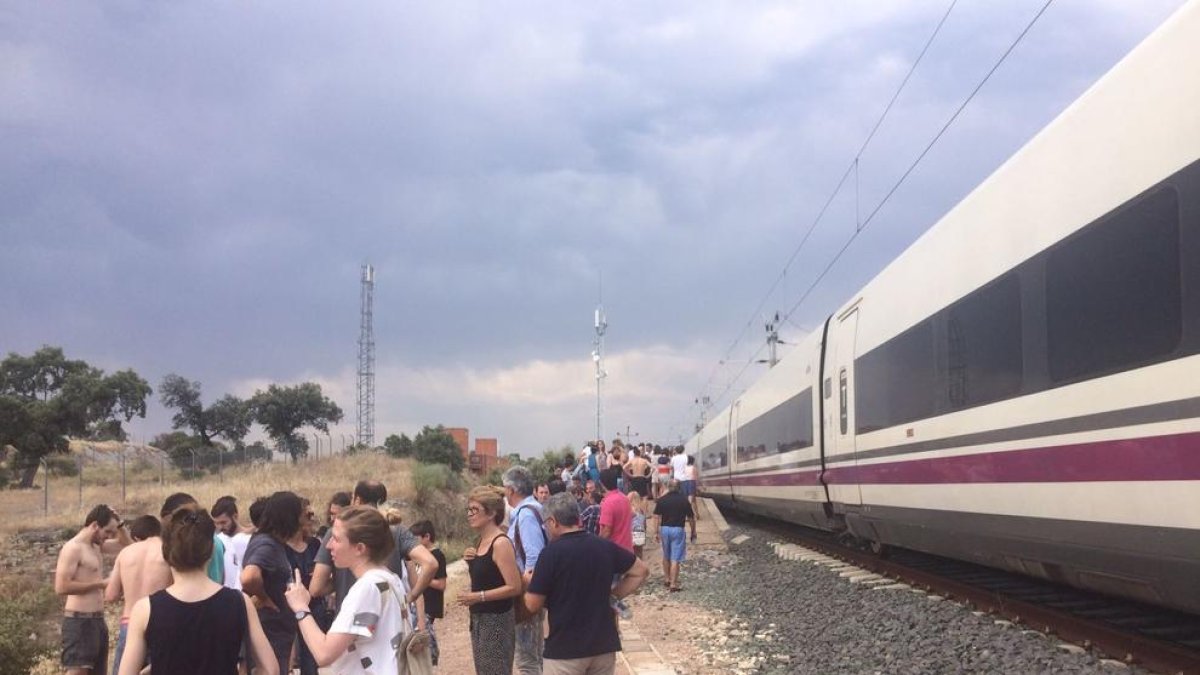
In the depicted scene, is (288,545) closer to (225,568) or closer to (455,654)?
(225,568)

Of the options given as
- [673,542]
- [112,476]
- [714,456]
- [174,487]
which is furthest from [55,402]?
[673,542]

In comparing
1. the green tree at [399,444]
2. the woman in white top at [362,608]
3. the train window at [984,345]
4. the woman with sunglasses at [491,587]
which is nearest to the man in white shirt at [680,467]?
the train window at [984,345]

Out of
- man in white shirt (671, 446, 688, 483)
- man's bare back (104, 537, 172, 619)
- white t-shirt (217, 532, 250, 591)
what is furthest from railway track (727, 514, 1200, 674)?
man in white shirt (671, 446, 688, 483)

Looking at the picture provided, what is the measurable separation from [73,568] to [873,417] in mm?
8508

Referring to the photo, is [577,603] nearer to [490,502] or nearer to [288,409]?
[490,502]

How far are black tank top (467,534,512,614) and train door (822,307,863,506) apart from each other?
23.7 ft

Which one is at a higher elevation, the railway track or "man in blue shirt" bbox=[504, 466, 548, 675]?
"man in blue shirt" bbox=[504, 466, 548, 675]

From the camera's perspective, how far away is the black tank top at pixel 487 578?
6.05 metres

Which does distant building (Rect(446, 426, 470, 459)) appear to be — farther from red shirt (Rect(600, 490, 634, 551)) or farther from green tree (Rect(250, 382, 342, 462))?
red shirt (Rect(600, 490, 634, 551))

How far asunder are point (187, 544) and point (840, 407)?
10.9 meters

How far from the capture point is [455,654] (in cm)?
1057

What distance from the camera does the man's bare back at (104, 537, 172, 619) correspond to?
19.3 ft

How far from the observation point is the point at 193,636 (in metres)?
3.81

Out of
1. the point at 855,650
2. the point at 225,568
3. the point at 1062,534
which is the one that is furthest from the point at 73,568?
the point at 1062,534
